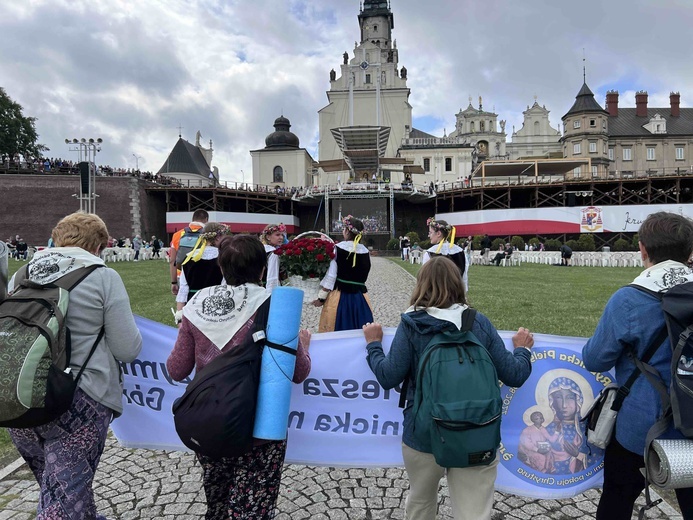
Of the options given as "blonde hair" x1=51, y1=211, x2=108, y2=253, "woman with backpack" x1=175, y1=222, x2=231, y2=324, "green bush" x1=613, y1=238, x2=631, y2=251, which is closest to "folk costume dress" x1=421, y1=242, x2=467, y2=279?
"woman with backpack" x1=175, y1=222, x2=231, y2=324

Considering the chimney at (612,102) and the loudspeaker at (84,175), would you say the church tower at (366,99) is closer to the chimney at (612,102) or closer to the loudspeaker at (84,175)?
the chimney at (612,102)

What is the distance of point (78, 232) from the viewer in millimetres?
2404

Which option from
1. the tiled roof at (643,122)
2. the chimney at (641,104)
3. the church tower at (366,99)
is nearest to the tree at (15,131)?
the church tower at (366,99)

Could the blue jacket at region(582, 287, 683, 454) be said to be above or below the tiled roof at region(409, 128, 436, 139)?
below

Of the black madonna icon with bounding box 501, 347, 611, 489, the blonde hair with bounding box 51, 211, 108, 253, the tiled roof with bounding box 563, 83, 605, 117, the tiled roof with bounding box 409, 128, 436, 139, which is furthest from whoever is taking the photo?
the tiled roof with bounding box 409, 128, 436, 139

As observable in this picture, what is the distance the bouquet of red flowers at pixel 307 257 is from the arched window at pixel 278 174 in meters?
61.7

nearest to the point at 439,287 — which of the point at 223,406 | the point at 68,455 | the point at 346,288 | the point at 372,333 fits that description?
the point at 372,333

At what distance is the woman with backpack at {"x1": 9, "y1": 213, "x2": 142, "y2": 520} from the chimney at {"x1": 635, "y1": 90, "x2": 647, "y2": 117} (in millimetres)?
74936

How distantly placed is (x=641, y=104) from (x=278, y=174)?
5167cm

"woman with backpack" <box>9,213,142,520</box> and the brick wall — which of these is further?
the brick wall

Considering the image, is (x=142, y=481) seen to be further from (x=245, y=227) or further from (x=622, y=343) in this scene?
(x=245, y=227)

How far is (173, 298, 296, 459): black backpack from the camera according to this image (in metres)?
1.94

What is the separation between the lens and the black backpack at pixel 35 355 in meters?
1.99

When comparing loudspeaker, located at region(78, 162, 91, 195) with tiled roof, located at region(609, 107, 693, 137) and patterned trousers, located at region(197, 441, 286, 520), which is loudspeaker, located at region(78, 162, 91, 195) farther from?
tiled roof, located at region(609, 107, 693, 137)
